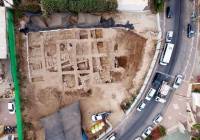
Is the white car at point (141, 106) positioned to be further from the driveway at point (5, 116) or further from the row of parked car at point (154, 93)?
the driveway at point (5, 116)

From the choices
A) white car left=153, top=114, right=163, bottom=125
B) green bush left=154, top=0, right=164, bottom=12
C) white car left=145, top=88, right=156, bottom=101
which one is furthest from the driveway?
green bush left=154, top=0, right=164, bottom=12

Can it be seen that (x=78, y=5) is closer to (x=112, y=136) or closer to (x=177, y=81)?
(x=177, y=81)

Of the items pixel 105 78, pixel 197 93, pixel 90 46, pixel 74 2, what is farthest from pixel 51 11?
pixel 197 93

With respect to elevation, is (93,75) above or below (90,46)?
below

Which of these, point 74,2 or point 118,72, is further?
point 118,72

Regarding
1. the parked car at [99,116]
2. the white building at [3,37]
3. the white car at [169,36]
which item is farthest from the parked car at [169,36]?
the white building at [3,37]

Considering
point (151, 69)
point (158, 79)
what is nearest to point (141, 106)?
point (158, 79)

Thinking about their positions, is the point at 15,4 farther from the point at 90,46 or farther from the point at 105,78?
the point at 105,78
